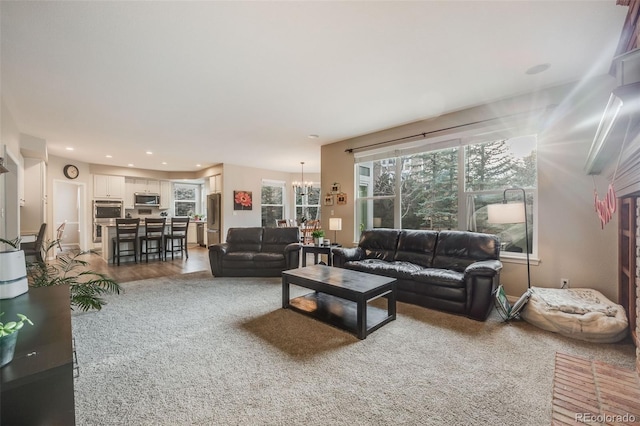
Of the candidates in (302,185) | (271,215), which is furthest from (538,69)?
(271,215)

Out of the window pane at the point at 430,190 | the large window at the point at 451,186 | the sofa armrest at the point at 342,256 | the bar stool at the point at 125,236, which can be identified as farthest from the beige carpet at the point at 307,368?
the bar stool at the point at 125,236

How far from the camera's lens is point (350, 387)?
1.78 m

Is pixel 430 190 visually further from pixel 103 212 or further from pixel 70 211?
pixel 70 211

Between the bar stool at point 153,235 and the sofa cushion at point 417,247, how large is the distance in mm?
5447

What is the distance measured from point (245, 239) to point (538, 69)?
4.88m

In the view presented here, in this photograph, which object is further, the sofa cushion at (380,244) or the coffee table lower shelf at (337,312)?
the sofa cushion at (380,244)

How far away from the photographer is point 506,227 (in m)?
3.74

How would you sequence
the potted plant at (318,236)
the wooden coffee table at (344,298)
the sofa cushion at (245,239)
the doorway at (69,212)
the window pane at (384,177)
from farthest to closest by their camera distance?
the doorway at (69,212) < the sofa cushion at (245,239) < the window pane at (384,177) < the potted plant at (318,236) < the wooden coffee table at (344,298)

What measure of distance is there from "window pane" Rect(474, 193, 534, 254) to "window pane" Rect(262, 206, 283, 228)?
6831mm

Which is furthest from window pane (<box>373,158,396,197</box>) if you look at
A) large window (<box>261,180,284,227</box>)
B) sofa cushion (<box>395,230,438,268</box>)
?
large window (<box>261,180,284,227</box>)

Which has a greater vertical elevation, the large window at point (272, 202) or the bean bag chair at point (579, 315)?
the large window at point (272, 202)

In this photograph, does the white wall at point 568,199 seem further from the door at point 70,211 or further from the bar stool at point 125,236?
the door at point 70,211

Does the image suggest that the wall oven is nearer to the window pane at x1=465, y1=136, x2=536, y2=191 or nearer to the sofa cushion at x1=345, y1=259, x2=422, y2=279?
the sofa cushion at x1=345, y1=259, x2=422, y2=279

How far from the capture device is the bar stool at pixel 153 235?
6238 millimetres
